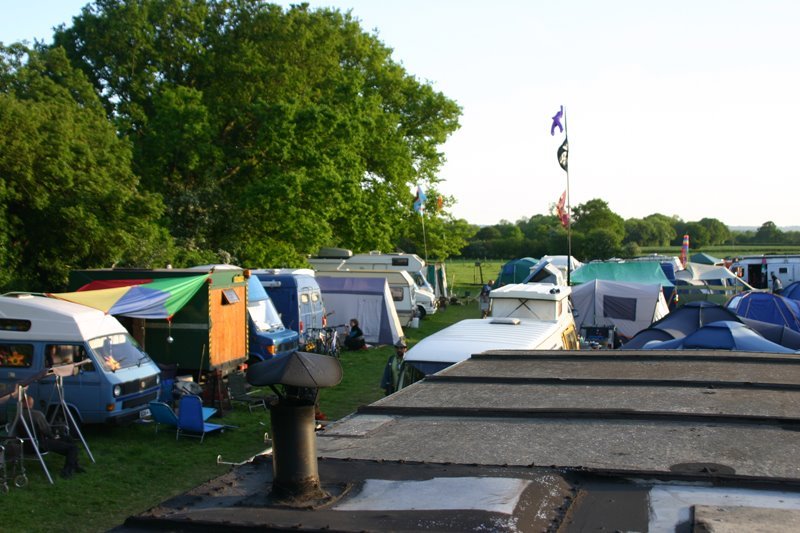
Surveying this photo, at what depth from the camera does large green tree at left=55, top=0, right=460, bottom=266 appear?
87.2 ft

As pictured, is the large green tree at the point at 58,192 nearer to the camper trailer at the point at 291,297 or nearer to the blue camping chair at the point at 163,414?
the camper trailer at the point at 291,297

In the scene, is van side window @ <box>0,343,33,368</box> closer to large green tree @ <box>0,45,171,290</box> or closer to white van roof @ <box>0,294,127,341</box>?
white van roof @ <box>0,294,127,341</box>

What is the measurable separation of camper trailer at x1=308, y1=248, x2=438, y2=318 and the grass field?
14546 mm

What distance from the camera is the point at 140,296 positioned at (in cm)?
1384

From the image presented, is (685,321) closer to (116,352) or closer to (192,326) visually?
(192,326)

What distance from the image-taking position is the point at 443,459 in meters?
4.91

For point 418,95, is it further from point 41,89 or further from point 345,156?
point 41,89

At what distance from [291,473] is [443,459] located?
4.00ft

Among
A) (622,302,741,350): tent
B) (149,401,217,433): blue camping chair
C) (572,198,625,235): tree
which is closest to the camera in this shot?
(149,401,217,433): blue camping chair

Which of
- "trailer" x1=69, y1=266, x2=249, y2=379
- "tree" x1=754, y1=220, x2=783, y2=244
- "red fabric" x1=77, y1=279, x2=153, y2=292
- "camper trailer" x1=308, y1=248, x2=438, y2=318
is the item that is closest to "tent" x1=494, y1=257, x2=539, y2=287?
"camper trailer" x1=308, y1=248, x2=438, y2=318

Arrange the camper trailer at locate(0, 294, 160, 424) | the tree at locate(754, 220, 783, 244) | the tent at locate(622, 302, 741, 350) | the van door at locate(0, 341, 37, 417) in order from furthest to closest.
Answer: the tree at locate(754, 220, 783, 244) → the tent at locate(622, 302, 741, 350) → the van door at locate(0, 341, 37, 417) → the camper trailer at locate(0, 294, 160, 424)

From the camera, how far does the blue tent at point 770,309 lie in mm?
23172

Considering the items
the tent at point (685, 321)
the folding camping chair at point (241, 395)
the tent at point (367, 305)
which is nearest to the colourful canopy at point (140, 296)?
the folding camping chair at point (241, 395)

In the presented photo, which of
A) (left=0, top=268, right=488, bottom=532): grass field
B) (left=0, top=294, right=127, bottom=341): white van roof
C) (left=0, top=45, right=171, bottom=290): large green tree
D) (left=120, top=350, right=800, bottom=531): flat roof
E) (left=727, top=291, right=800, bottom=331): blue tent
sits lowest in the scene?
(left=0, top=268, right=488, bottom=532): grass field
